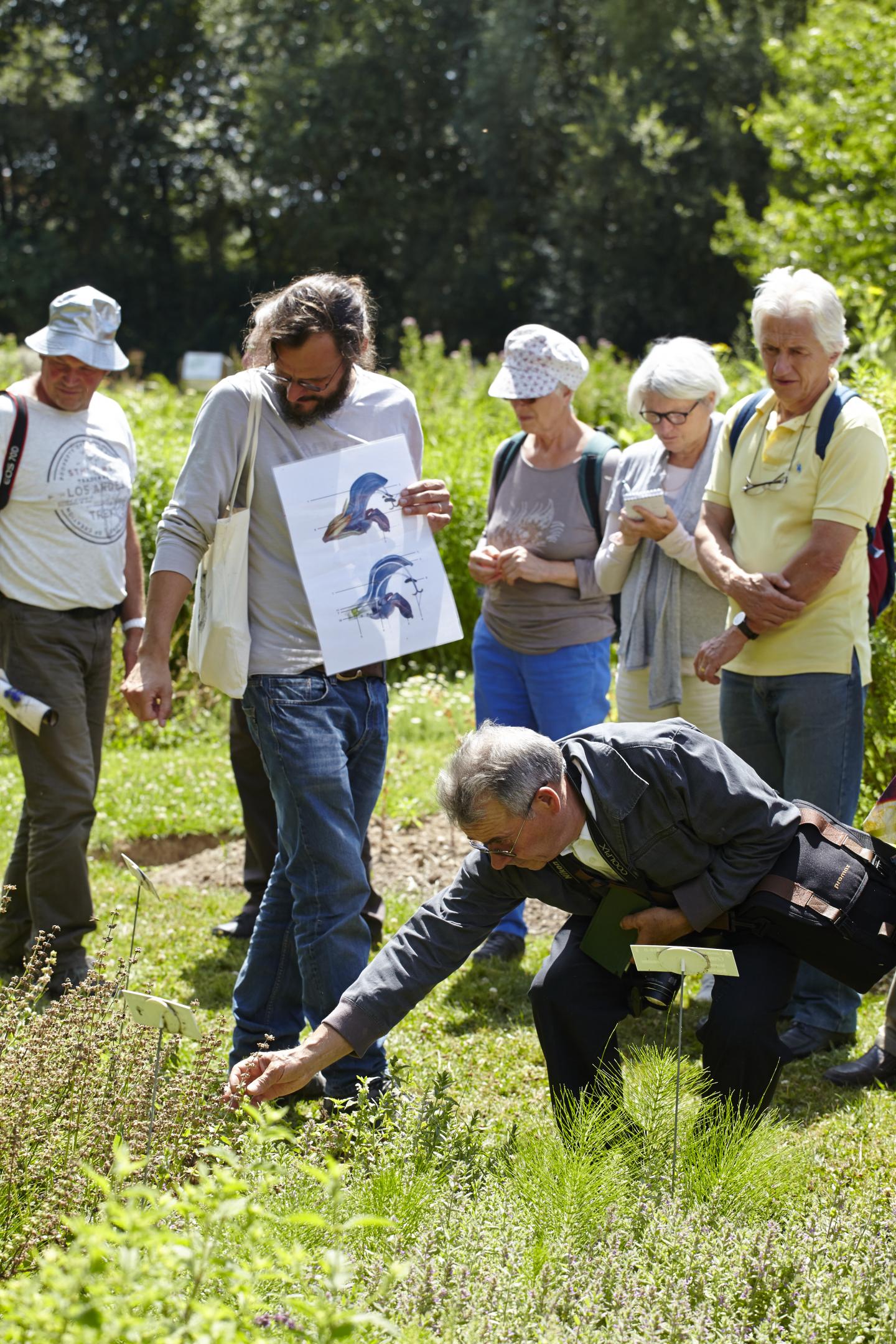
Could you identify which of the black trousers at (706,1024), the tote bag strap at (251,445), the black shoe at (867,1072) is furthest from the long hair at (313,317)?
the black shoe at (867,1072)

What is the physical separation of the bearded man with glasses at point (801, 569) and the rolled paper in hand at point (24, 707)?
2.00 meters

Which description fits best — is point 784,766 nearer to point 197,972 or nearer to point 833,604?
point 833,604

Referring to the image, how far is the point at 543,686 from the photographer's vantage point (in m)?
4.38

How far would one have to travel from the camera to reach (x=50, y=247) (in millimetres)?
33000

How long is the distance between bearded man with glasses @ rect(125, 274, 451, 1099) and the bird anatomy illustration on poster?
5cm

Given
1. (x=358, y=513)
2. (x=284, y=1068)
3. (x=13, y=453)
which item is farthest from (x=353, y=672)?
(x=13, y=453)

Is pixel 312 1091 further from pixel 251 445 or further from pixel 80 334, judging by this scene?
pixel 80 334

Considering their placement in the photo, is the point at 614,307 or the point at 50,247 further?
the point at 50,247

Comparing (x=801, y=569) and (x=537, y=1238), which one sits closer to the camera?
(x=537, y=1238)

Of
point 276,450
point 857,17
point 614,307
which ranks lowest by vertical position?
point 614,307

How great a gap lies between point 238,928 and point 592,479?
2105mm

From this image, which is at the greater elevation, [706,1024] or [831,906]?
[831,906]

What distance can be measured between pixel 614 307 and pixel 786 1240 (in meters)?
27.1

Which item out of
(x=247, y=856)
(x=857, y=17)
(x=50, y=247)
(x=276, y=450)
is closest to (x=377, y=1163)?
(x=276, y=450)
